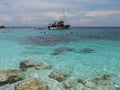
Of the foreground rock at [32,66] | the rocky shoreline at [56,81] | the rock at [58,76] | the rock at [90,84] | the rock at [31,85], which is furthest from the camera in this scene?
the foreground rock at [32,66]

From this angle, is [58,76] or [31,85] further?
[58,76]

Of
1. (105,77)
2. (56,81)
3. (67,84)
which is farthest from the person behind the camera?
(105,77)

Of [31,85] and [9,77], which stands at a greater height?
[31,85]

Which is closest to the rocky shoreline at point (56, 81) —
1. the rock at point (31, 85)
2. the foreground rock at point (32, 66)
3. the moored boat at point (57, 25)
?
the rock at point (31, 85)

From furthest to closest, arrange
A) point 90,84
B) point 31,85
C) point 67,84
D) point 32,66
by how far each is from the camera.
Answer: point 32,66 → point 90,84 → point 67,84 → point 31,85

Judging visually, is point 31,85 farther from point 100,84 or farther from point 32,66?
point 32,66

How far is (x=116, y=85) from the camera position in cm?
1242

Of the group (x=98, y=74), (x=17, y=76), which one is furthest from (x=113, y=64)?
(x=17, y=76)

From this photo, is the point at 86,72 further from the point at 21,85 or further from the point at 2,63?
the point at 2,63

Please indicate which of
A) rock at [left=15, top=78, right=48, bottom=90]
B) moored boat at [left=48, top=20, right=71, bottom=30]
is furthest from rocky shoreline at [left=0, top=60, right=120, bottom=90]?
moored boat at [left=48, top=20, right=71, bottom=30]

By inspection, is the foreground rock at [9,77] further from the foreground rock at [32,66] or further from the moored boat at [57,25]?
the moored boat at [57,25]

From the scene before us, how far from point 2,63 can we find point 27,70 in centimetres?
426

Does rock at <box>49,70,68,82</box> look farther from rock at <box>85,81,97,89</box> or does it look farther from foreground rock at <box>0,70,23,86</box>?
foreground rock at <box>0,70,23,86</box>

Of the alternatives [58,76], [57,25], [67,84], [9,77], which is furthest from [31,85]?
[57,25]
